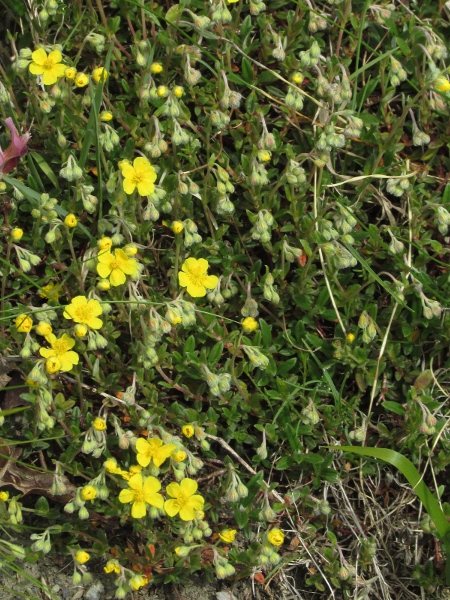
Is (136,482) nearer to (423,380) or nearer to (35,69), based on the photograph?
(423,380)

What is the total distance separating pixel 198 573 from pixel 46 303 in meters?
1.51

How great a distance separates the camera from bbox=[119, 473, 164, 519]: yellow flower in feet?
11.0

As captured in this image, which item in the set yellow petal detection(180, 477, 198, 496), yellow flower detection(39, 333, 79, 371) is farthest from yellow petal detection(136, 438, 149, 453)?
yellow flower detection(39, 333, 79, 371)

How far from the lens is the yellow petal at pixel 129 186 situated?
3.47 metres

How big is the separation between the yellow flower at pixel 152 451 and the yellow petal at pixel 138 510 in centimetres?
17

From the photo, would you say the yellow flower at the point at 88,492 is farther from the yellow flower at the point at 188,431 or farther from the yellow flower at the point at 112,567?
the yellow flower at the point at 188,431

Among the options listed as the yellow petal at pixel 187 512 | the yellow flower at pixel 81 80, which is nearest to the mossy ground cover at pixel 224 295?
the yellow petal at pixel 187 512

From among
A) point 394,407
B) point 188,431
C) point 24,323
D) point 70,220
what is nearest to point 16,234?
point 70,220

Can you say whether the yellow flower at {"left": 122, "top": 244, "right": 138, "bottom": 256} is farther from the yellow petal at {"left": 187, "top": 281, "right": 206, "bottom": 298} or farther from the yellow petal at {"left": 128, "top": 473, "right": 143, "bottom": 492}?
the yellow petal at {"left": 128, "top": 473, "right": 143, "bottom": 492}

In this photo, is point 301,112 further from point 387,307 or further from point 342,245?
point 387,307

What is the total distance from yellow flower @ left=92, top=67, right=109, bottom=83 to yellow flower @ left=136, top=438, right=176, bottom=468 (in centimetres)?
167

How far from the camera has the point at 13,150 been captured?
147 inches

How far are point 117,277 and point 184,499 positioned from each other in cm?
103

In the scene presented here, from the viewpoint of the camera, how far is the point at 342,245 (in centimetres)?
384
